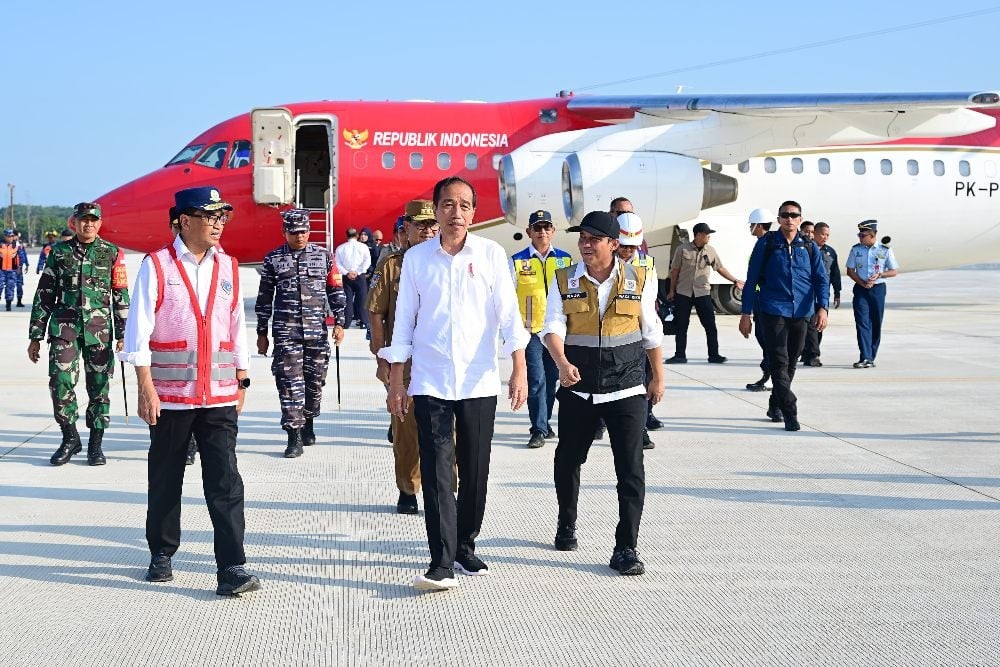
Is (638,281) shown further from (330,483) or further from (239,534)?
(330,483)

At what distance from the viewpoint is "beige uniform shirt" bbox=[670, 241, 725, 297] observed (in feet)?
46.0

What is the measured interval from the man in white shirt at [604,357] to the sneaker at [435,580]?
0.85 metres

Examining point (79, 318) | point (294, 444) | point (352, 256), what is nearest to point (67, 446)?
point (79, 318)

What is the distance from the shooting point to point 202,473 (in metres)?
5.05

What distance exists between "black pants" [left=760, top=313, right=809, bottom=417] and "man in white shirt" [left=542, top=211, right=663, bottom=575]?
12.6ft

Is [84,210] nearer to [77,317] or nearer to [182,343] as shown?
[77,317]

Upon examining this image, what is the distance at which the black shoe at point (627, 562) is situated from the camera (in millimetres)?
5250

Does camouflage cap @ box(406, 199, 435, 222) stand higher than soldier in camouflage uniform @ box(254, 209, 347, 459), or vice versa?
camouflage cap @ box(406, 199, 435, 222)

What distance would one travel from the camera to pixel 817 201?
1956 centimetres

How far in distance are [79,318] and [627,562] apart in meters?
4.48

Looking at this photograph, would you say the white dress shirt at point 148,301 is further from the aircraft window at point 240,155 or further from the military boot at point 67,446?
the aircraft window at point 240,155

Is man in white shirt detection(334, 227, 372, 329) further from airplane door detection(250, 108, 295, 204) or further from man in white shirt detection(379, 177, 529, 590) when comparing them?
man in white shirt detection(379, 177, 529, 590)

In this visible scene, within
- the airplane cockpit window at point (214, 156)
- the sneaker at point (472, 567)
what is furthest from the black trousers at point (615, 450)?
the airplane cockpit window at point (214, 156)

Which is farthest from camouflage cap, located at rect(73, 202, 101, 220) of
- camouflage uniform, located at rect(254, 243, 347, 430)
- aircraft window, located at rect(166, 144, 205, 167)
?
aircraft window, located at rect(166, 144, 205, 167)
